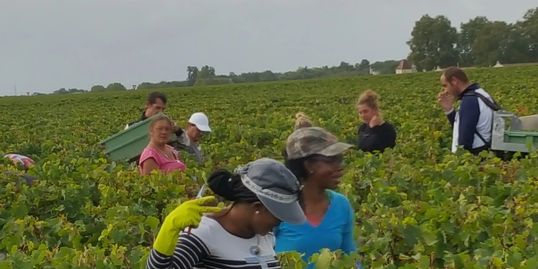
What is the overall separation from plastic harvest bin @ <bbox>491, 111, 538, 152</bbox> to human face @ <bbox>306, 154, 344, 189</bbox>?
4279mm

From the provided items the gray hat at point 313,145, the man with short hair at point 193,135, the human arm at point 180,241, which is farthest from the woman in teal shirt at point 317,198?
the man with short hair at point 193,135

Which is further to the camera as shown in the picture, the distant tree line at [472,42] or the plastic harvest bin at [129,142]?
the distant tree line at [472,42]

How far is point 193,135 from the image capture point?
8.57 m

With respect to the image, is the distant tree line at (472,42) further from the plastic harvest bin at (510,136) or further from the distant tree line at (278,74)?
the plastic harvest bin at (510,136)

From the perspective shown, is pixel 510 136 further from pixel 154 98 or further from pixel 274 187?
pixel 274 187

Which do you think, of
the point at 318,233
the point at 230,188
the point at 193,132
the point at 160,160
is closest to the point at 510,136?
the point at 193,132

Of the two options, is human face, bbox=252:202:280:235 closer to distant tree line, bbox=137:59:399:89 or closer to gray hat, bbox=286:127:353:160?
gray hat, bbox=286:127:353:160

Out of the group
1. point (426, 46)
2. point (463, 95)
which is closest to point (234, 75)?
point (426, 46)

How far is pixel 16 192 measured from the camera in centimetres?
677

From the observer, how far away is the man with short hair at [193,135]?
8359 millimetres

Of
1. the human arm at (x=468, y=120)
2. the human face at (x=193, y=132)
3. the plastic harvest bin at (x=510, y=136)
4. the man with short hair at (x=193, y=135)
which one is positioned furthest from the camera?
the human face at (x=193, y=132)

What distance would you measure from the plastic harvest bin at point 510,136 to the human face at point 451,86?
1.33 feet

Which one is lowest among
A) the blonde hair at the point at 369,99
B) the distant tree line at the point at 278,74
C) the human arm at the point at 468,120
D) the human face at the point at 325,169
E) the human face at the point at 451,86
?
the distant tree line at the point at 278,74

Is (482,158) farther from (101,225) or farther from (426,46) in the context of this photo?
(426,46)
